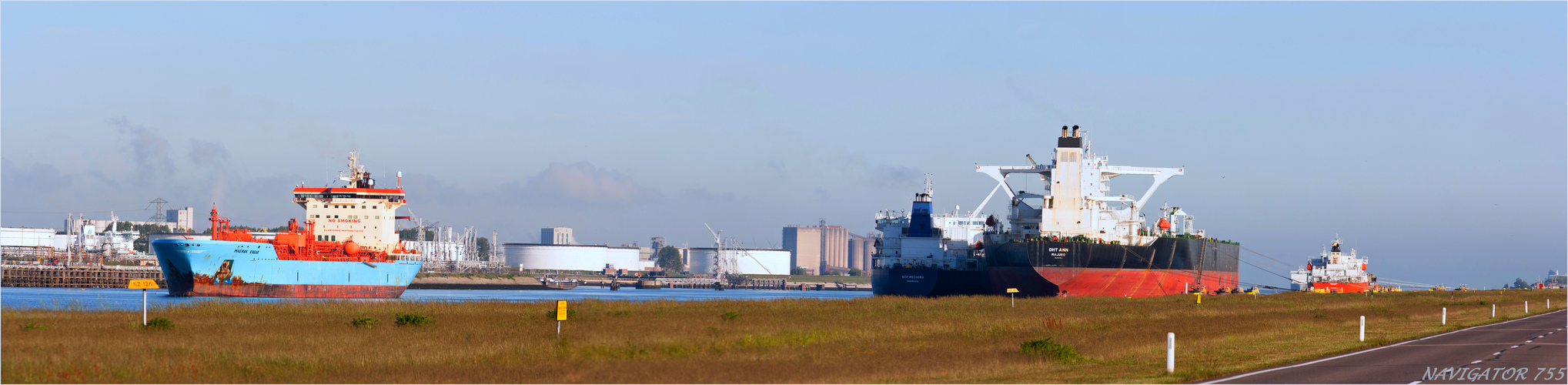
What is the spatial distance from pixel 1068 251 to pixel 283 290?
52.2 meters

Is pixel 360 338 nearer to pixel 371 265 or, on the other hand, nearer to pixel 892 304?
pixel 892 304

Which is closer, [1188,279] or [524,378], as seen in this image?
[524,378]

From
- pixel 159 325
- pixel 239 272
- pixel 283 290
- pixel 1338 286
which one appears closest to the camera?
pixel 159 325

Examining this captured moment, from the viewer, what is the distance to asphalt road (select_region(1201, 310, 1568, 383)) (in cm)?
2011

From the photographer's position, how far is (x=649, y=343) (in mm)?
26797

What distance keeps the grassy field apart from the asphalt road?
118cm

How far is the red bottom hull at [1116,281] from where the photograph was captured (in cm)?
7425

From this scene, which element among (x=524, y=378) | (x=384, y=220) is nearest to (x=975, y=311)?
(x=524, y=378)

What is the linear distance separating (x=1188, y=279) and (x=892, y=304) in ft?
138

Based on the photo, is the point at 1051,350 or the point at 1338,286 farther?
Answer: the point at 1338,286

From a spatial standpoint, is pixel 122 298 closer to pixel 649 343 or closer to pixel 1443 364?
pixel 649 343

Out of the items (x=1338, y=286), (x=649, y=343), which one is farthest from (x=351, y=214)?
(x=1338, y=286)

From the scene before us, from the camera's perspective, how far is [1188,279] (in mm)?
83125

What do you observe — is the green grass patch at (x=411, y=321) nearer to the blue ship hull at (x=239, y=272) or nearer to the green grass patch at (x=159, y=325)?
the green grass patch at (x=159, y=325)
